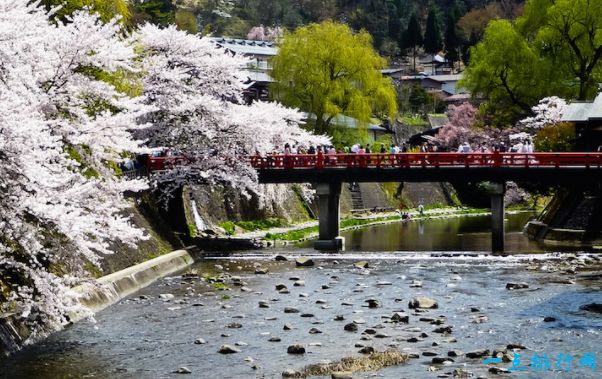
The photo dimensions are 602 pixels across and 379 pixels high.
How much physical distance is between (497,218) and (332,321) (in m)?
20.9

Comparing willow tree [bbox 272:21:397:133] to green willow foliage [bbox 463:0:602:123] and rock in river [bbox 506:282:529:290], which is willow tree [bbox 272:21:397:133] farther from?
rock in river [bbox 506:282:529:290]

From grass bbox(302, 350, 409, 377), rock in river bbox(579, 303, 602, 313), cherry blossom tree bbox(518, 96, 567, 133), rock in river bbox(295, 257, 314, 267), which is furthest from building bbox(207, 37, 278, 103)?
grass bbox(302, 350, 409, 377)

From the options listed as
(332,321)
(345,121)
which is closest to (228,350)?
(332,321)

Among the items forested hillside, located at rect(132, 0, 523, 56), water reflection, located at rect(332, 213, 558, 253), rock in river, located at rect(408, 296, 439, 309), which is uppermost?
forested hillside, located at rect(132, 0, 523, 56)

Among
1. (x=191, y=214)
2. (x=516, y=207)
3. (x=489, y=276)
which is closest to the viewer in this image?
(x=489, y=276)

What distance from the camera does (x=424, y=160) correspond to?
1674 inches

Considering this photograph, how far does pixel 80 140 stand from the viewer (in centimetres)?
2059

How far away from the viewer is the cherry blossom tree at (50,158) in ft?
58.1

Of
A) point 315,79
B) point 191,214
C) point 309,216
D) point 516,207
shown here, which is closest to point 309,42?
point 315,79

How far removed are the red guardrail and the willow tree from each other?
606 inches

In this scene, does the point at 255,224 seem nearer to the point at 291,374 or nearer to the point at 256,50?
the point at 291,374

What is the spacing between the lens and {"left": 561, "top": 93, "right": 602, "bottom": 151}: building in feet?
157

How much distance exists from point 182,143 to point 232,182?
108 inches

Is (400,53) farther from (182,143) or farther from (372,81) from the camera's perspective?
(182,143)
